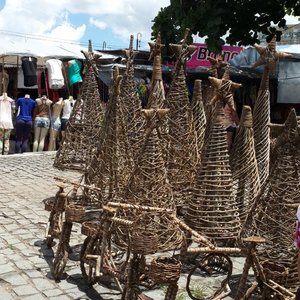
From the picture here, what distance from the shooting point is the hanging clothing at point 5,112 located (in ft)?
42.2

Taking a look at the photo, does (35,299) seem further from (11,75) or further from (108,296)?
(11,75)

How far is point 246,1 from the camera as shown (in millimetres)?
7914

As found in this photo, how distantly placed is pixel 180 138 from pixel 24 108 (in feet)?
24.3

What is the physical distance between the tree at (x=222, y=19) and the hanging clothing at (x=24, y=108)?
5.62 metres

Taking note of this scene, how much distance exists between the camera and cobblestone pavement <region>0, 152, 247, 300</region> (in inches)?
184

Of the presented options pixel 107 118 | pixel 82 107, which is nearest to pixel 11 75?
pixel 82 107

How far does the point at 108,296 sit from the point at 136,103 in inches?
151

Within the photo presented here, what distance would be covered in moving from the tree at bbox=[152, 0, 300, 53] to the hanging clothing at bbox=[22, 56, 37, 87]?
579 centimetres

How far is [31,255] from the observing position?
222 inches

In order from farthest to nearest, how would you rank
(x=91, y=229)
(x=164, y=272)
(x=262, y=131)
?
(x=262, y=131) < (x=91, y=229) < (x=164, y=272)

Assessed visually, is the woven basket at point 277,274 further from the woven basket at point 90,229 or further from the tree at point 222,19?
the tree at point 222,19

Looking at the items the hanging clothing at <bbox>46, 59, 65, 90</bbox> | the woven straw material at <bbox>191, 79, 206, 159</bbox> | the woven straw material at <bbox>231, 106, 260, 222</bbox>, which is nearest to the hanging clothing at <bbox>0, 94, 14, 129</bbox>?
the hanging clothing at <bbox>46, 59, 65, 90</bbox>

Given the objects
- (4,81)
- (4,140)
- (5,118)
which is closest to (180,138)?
(5,118)

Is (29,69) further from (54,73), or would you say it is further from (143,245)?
(143,245)
